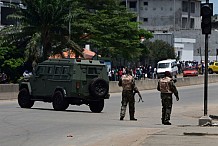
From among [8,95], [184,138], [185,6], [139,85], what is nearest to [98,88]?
[184,138]

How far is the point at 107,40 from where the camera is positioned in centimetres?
6419

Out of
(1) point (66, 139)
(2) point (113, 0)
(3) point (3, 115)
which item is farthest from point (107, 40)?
(1) point (66, 139)

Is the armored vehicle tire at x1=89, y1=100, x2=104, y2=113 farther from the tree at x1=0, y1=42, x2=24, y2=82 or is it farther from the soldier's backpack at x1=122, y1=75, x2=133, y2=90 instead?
the tree at x1=0, y1=42, x2=24, y2=82

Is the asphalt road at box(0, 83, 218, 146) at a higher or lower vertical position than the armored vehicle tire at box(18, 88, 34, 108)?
lower

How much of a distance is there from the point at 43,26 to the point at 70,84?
23889 mm

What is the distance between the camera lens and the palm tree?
47906 millimetres

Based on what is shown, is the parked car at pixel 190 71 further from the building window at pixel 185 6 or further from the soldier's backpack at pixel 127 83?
the soldier's backpack at pixel 127 83

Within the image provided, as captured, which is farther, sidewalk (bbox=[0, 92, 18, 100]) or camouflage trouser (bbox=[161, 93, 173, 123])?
sidewalk (bbox=[0, 92, 18, 100])

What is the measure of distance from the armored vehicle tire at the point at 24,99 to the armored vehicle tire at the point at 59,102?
6.60ft

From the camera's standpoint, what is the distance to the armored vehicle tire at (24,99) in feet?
88.0

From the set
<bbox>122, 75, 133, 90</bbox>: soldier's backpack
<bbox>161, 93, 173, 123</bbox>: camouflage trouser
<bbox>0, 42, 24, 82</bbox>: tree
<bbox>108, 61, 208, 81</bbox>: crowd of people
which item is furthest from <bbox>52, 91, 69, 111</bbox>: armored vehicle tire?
<bbox>108, 61, 208, 81</bbox>: crowd of people

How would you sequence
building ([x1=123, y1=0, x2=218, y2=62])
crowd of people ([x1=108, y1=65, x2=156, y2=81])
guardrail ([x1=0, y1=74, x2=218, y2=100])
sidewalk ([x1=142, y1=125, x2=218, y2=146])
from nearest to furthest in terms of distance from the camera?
sidewalk ([x1=142, y1=125, x2=218, y2=146])
guardrail ([x1=0, y1=74, x2=218, y2=100])
crowd of people ([x1=108, y1=65, x2=156, y2=81])
building ([x1=123, y1=0, x2=218, y2=62])

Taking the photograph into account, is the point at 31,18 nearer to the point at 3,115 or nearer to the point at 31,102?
the point at 31,102

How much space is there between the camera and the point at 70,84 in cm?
2495
